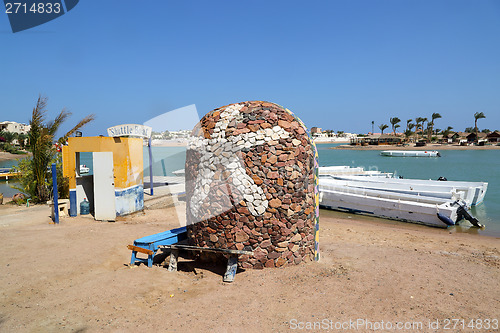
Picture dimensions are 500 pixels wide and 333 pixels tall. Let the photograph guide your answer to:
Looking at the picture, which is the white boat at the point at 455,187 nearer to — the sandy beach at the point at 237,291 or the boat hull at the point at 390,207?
the boat hull at the point at 390,207

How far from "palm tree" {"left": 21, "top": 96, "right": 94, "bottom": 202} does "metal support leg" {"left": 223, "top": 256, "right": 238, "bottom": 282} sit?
34.8ft

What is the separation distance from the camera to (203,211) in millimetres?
5766

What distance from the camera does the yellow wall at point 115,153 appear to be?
10195mm

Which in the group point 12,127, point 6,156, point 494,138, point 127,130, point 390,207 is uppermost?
point 12,127

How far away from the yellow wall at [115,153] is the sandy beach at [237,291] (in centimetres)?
307

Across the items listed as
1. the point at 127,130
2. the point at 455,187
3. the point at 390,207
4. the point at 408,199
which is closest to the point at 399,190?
the point at 408,199

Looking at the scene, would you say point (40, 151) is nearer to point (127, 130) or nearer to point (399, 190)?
point (127, 130)

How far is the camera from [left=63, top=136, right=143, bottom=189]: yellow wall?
33.4 feet

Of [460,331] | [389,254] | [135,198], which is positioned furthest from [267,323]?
[135,198]

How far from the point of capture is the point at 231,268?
549cm

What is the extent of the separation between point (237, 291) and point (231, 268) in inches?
20.6

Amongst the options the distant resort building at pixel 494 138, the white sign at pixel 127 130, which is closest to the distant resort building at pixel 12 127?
the white sign at pixel 127 130

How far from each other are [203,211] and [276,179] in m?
1.43

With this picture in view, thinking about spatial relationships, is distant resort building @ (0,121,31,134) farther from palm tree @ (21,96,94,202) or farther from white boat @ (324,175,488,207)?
white boat @ (324,175,488,207)
